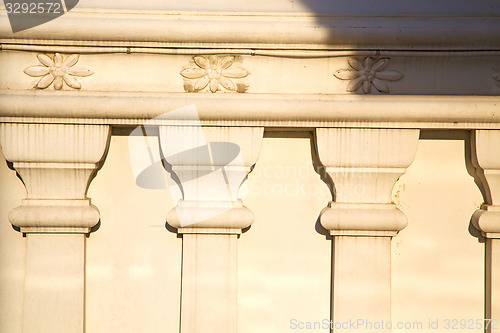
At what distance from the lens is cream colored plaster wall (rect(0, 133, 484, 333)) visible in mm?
1467

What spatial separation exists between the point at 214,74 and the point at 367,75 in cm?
46

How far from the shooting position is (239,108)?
4.51 ft

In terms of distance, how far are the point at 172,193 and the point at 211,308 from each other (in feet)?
1.23

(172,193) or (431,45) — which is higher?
(431,45)

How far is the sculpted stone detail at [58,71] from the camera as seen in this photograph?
1398 millimetres

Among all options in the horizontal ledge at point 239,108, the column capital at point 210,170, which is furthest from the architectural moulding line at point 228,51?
the column capital at point 210,170

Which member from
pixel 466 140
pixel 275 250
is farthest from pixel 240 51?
pixel 466 140

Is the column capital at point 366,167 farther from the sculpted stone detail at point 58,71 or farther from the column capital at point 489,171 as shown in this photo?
A: the sculpted stone detail at point 58,71

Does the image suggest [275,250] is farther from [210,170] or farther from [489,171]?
[489,171]

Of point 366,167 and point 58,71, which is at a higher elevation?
point 58,71

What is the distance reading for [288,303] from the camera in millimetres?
1478

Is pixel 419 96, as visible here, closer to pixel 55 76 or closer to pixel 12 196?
pixel 55 76

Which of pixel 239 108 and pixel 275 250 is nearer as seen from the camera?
pixel 239 108

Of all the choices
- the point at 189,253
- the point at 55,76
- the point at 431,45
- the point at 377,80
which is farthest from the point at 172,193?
the point at 431,45
